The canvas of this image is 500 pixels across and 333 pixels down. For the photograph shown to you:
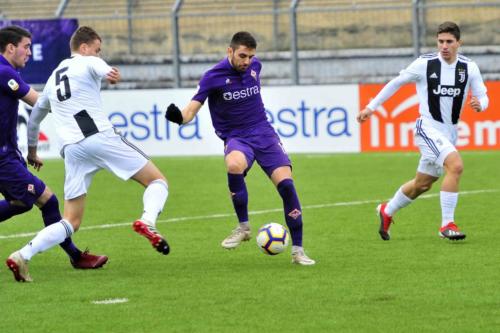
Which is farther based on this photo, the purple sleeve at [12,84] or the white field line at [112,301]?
the purple sleeve at [12,84]

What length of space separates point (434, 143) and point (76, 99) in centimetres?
346

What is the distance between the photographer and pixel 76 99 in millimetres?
9062

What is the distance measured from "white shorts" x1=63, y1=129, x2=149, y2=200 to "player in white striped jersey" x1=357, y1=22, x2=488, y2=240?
2666 millimetres

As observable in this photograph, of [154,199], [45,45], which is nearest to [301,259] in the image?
[154,199]

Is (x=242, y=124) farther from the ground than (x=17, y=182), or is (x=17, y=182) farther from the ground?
(x=242, y=124)

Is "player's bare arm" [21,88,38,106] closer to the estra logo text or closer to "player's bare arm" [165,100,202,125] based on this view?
"player's bare arm" [165,100,202,125]

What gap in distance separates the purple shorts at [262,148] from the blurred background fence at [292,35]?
12578 mm

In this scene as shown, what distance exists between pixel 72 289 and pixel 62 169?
12180 mm

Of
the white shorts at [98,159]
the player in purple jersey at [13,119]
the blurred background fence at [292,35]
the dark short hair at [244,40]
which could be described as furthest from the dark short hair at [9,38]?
the blurred background fence at [292,35]

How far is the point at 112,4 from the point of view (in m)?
27.2

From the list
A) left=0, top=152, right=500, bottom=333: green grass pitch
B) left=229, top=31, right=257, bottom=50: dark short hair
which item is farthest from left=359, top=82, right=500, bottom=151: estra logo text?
left=229, top=31, right=257, bottom=50: dark short hair

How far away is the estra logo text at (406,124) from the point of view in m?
20.5

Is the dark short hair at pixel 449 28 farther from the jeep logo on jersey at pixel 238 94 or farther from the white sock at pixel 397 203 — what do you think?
the jeep logo on jersey at pixel 238 94

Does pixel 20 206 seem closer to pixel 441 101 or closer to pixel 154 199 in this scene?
pixel 154 199
